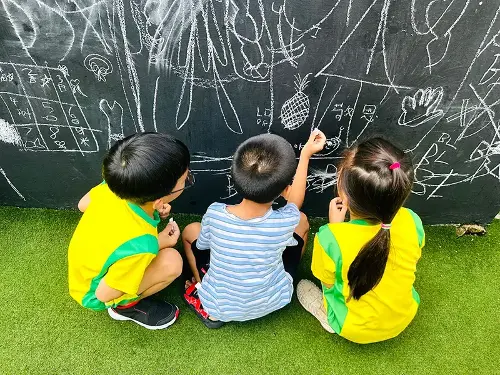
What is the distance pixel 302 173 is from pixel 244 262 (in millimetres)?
534

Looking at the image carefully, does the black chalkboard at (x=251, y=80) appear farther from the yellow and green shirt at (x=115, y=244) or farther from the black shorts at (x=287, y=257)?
the yellow and green shirt at (x=115, y=244)

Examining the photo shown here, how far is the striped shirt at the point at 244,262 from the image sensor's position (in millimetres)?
1911

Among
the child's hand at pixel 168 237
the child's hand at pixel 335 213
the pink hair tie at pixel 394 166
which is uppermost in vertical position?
the pink hair tie at pixel 394 166

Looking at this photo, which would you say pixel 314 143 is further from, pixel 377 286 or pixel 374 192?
→ pixel 377 286

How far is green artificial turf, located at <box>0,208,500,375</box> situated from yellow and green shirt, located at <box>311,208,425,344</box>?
0.19 meters

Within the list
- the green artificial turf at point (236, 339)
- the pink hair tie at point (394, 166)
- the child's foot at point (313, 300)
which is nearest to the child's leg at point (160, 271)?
the green artificial turf at point (236, 339)

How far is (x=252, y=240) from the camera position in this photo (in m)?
1.91

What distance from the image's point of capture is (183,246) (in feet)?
8.48

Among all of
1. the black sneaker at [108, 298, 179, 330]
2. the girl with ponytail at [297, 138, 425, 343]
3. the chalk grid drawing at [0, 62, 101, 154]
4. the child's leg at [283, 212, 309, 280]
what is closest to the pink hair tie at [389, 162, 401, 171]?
the girl with ponytail at [297, 138, 425, 343]

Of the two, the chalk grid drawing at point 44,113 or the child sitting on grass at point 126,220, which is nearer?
the child sitting on grass at point 126,220

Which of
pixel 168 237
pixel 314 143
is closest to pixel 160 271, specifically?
pixel 168 237

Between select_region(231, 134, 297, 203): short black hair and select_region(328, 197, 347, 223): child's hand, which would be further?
select_region(328, 197, 347, 223): child's hand

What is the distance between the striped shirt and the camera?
6.27ft

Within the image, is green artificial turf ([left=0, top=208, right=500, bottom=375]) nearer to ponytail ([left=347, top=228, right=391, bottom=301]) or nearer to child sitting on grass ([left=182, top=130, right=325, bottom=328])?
child sitting on grass ([left=182, top=130, right=325, bottom=328])
